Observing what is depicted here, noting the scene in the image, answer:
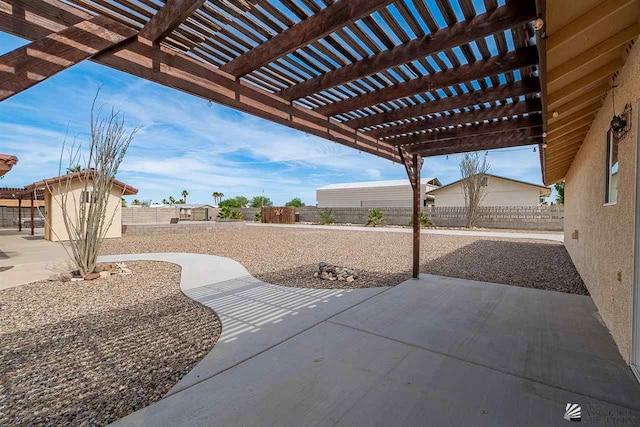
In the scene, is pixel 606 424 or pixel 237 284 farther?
pixel 237 284

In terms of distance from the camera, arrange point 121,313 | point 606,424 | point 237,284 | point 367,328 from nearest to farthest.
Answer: point 606,424 → point 367,328 → point 121,313 → point 237,284

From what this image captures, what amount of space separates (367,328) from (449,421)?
1.39 meters

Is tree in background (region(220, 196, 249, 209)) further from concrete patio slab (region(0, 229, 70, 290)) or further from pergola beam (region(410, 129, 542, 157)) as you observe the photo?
pergola beam (region(410, 129, 542, 157))

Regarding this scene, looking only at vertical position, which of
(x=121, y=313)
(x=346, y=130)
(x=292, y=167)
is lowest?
(x=121, y=313)

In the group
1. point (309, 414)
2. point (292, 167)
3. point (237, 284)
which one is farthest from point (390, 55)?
point (292, 167)

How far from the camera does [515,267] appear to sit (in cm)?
636

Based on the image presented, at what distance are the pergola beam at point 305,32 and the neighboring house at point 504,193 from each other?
20.0m

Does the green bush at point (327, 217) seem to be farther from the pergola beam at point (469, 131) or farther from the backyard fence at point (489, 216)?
the pergola beam at point (469, 131)

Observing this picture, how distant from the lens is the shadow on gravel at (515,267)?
507 centimetres

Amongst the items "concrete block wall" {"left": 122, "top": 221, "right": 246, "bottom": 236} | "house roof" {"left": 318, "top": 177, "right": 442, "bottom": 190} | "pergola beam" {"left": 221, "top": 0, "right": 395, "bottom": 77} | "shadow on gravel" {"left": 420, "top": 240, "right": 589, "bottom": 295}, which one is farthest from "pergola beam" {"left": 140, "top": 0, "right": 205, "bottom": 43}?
"house roof" {"left": 318, "top": 177, "right": 442, "bottom": 190}

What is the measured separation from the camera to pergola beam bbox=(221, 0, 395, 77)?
187cm

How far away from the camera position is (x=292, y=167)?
43.8m

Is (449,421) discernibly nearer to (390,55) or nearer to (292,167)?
(390,55)

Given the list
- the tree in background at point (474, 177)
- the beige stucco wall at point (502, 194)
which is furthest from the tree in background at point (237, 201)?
the tree in background at point (474, 177)
